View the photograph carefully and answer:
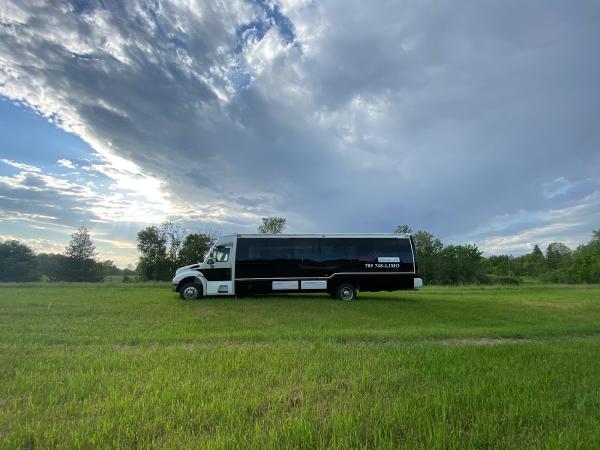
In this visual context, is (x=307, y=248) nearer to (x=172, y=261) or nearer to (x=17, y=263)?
(x=172, y=261)

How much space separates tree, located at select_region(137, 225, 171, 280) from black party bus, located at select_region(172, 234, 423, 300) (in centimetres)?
4935

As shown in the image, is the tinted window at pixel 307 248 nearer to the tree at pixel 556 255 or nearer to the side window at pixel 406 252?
the side window at pixel 406 252

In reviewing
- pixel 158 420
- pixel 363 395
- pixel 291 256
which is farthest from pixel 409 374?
pixel 291 256

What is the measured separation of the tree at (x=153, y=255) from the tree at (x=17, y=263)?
22.3 metres

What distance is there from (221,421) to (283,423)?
0.62 m

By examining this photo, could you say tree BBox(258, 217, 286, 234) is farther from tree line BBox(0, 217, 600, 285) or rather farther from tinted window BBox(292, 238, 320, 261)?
tinted window BBox(292, 238, 320, 261)

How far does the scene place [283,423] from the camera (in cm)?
357

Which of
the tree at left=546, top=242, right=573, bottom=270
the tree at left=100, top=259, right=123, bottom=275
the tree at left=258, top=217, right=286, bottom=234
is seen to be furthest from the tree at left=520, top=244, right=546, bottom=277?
the tree at left=100, top=259, right=123, bottom=275

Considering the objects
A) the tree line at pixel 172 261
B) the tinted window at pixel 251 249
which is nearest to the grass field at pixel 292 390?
the tinted window at pixel 251 249

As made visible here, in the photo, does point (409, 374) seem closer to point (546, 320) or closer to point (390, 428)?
point (390, 428)

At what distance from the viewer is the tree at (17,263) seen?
6681cm

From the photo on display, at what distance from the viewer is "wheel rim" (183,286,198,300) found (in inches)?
721

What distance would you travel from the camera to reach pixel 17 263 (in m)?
68.1

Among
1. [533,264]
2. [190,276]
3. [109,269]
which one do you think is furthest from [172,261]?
[533,264]
